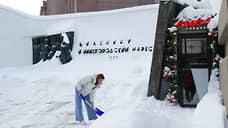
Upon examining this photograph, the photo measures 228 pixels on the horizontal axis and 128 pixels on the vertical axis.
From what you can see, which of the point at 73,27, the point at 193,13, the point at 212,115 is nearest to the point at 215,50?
the point at 193,13

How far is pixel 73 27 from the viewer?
14.0 meters

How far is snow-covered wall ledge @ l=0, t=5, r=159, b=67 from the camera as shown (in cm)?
1169

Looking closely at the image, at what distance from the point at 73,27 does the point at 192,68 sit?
362 inches

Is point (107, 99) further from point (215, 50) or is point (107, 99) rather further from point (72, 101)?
point (215, 50)

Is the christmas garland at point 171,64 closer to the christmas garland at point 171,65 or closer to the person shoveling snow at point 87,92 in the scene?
the christmas garland at point 171,65

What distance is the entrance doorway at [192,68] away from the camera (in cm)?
614

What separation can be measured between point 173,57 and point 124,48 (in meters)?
5.22

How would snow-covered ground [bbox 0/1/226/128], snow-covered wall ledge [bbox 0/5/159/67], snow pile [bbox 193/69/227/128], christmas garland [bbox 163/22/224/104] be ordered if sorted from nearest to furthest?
snow pile [bbox 193/69/227/128] < snow-covered ground [bbox 0/1/226/128] < christmas garland [bbox 163/22/224/104] < snow-covered wall ledge [bbox 0/5/159/67]

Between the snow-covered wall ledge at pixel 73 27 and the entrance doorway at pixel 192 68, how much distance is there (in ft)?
16.0

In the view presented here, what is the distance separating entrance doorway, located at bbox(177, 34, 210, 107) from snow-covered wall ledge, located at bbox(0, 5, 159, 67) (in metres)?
4.88

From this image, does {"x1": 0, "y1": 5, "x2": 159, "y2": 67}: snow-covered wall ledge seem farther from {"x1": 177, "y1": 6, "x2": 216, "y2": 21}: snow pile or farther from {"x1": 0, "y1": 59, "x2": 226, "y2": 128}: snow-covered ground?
{"x1": 177, "y1": 6, "x2": 216, "y2": 21}: snow pile

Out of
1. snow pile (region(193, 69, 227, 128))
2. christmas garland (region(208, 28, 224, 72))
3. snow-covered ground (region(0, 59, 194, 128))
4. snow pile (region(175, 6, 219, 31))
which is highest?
snow pile (region(175, 6, 219, 31))

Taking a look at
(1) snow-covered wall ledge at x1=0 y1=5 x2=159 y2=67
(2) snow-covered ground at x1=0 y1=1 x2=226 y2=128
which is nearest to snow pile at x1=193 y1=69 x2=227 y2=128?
(2) snow-covered ground at x1=0 y1=1 x2=226 y2=128

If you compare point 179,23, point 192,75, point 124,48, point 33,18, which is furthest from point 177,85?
point 33,18
